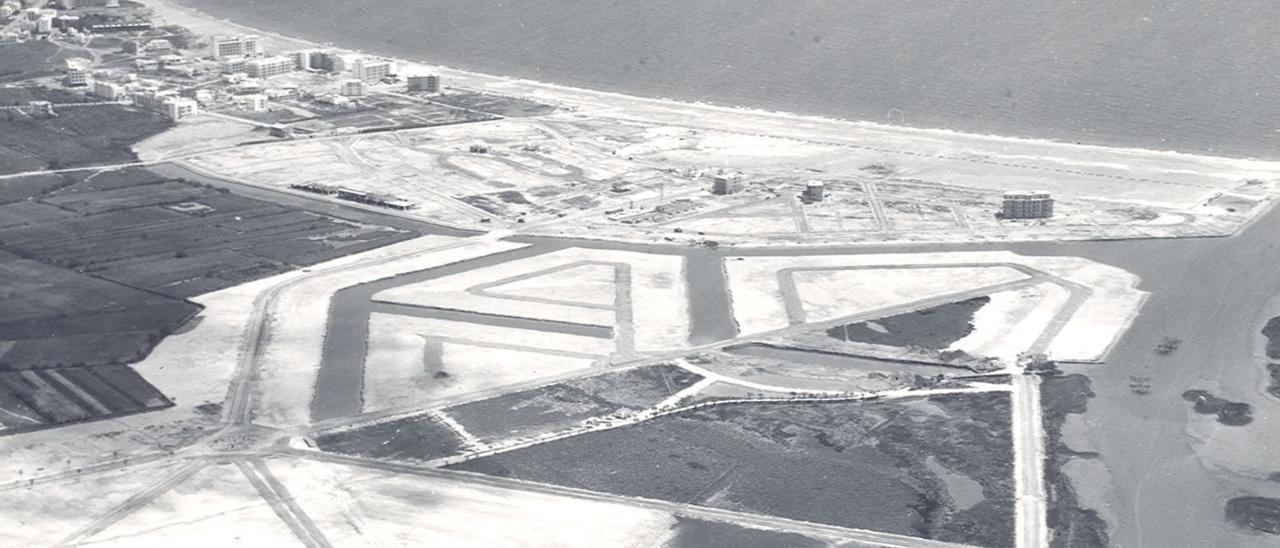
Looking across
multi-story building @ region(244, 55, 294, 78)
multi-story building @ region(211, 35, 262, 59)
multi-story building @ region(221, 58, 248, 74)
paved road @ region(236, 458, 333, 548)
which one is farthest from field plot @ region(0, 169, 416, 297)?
multi-story building @ region(211, 35, 262, 59)

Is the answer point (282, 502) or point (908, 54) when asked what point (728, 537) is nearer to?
point (282, 502)

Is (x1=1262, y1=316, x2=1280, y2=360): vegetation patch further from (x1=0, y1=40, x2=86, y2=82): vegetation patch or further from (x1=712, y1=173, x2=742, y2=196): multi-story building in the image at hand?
(x1=0, y1=40, x2=86, y2=82): vegetation patch

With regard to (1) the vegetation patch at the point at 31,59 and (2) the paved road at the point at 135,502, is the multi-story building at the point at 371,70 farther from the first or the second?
(2) the paved road at the point at 135,502

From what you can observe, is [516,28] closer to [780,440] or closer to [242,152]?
[242,152]

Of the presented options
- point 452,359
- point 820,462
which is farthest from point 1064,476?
point 452,359

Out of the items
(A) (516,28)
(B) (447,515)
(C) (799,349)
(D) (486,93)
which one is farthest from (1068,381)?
(A) (516,28)

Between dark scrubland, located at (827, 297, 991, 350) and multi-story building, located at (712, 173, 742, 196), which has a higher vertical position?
multi-story building, located at (712, 173, 742, 196)
